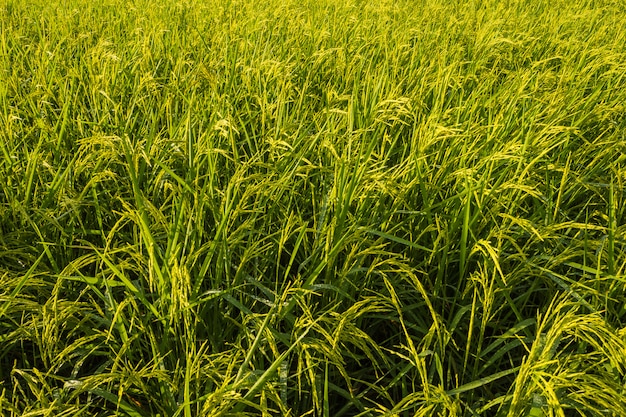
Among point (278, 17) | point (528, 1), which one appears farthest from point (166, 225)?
point (528, 1)

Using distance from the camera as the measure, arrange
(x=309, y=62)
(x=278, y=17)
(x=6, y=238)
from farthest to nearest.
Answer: (x=278, y=17)
(x=309, y=62)
(x=6, y=238)

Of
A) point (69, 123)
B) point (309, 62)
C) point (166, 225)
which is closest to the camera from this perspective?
point (166, 225)

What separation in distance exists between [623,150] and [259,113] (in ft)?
3.90

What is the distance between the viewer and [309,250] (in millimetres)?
1335

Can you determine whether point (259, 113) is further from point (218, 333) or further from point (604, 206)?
point (604, 206)

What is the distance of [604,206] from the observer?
1600mm

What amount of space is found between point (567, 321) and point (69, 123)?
58.3 inches

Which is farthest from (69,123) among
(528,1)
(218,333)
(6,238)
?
(528,1)

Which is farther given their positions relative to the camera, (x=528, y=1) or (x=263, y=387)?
(x=528, y=1)

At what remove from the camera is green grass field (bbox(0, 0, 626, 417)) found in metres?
0.98

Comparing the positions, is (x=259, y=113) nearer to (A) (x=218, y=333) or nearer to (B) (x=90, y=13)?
(A) (x=218, y=333)

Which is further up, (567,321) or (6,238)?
(567,321)

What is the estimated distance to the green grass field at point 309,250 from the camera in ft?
3.21

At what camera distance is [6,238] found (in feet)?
4.32
